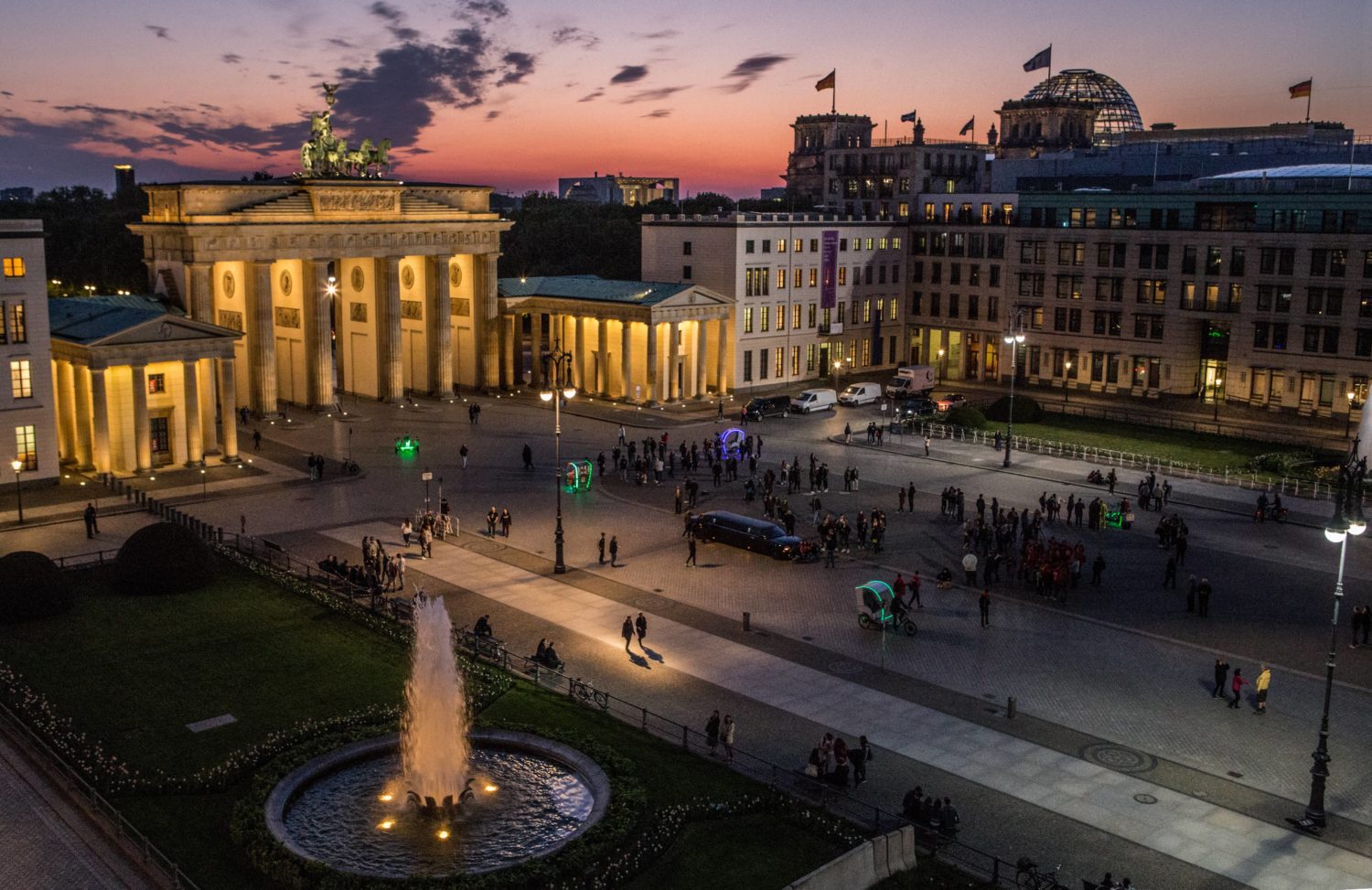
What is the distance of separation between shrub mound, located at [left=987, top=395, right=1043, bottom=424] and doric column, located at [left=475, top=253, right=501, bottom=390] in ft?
120

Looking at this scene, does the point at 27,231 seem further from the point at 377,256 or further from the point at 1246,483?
the point at 1246,483

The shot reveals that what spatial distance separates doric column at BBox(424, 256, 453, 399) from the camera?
8675 cm

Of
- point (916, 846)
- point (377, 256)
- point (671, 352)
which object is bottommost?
point (916, 846)

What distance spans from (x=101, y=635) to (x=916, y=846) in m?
26.5

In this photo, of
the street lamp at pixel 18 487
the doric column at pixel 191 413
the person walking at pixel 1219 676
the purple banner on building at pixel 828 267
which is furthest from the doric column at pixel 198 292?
the person walking at pixel 1219 676

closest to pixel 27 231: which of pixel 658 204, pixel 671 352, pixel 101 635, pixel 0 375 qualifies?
pixel 0 375

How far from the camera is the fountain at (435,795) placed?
81.9 feet

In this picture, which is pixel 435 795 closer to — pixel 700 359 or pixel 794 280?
pixel 700 359

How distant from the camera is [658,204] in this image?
148500mm

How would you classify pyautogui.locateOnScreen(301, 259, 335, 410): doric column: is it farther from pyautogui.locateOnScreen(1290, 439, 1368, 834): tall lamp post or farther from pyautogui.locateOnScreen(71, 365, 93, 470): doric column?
pyautogui.locateOnScreen(1290, 439, 1368, 834): tall lamp post

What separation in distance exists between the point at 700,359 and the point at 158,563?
50.9 m

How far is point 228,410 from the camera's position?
2498 inches

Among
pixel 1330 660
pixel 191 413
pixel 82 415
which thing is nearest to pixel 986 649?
pixel 1330 660

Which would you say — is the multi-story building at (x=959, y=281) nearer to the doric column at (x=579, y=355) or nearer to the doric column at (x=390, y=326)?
the doric column at (x=579, y=355)
